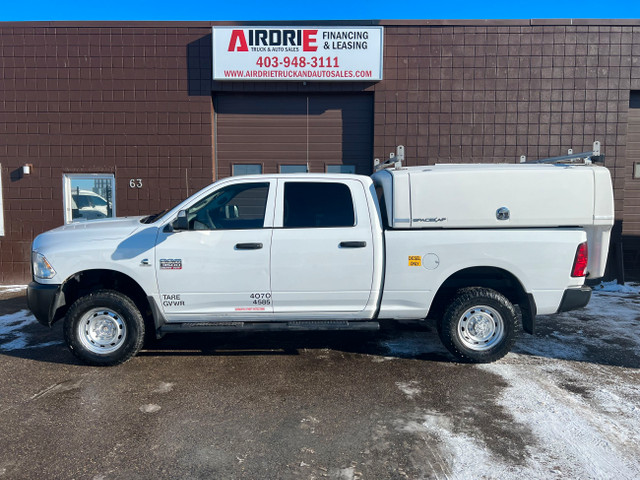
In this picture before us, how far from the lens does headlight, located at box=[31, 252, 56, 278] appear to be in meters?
4.49

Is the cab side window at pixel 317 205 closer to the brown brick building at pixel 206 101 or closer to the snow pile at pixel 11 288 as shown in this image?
the brown brick building at pixel 206 101

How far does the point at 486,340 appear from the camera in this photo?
4762mm

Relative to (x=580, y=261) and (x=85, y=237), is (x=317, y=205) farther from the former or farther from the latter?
(x=580, y=261)

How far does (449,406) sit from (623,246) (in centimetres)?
851

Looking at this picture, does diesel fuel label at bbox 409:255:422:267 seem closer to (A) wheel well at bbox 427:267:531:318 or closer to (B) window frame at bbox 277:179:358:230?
(A) wheel well at bbox 427:267:531:318

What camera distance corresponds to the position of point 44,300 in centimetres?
446

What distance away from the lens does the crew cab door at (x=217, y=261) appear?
14.7ft

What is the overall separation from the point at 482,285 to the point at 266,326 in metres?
2.43

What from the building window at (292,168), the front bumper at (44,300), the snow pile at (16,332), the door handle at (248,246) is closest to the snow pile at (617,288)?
the building window at (292,168)

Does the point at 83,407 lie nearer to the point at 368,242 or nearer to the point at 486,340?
the point at 368,242

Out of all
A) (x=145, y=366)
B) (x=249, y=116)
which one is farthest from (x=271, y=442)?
(x=249, y=116)

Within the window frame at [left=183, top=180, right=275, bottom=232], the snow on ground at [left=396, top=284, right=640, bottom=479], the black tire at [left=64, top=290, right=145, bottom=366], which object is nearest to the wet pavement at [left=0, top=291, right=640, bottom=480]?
the snow on ground at [left=396, top=284, right=640, bottom=479]

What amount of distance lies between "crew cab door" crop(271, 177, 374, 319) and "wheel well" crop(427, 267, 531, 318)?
35.0 inches

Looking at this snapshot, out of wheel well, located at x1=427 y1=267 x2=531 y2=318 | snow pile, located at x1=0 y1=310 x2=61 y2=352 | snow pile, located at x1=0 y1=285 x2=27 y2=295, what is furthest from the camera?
snow pile, located at x1=0 y1=285 x2=27 y2=295
